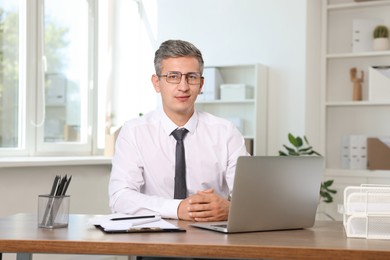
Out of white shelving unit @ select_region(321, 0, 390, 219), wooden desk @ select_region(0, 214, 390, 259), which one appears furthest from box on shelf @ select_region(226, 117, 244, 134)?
wooden desk @ select_region(0, 214, 390, 259)

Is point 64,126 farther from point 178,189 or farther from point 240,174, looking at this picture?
point 240,174

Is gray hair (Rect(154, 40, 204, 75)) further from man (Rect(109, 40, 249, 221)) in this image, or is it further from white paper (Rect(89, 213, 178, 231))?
white paper (Rect(89, 213, 178, 231))

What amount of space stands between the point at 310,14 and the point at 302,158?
347cm

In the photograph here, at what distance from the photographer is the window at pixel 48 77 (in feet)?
14.2

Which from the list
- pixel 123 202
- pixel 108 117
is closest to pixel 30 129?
pixel 108 117

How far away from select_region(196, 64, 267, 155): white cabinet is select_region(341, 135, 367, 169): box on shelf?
2.36ft

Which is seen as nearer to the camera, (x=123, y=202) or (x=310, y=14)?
(x=123, y=202)

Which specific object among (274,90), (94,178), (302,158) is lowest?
(94,178)

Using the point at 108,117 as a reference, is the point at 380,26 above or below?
above

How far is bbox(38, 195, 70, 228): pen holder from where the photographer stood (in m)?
1.88

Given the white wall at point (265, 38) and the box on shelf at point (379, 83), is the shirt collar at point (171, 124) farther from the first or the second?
the box on shelf at point (379, 83)

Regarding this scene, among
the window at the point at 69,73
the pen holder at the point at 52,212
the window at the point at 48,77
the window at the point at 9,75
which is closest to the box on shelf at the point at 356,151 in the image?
the window at the point at 69,73

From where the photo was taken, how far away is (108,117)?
5465 millimetres

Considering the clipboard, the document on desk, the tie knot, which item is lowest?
the clipboard
